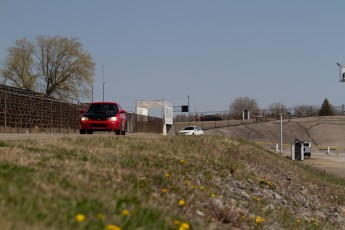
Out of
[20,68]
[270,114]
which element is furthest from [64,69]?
[270,114]

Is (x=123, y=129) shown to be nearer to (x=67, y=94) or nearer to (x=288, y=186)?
Answer: (x=288, y=186)

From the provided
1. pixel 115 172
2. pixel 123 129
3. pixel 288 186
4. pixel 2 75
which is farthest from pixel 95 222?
pixel 2 75

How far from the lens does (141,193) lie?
19.4 ft

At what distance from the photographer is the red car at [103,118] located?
21.2m

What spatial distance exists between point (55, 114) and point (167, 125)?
29.2 m

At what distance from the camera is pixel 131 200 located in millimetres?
5293

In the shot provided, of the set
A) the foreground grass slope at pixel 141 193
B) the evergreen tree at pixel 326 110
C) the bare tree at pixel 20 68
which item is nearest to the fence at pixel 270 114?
the evergreen tree at pixel 326 110

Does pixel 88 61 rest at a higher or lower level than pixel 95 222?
Answer: higher

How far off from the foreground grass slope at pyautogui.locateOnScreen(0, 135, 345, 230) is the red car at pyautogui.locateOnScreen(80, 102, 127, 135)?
9.83 meters

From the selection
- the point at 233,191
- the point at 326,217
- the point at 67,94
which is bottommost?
the point at 326,217

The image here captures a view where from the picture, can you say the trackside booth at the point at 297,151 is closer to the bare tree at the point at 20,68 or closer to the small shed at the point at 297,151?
the small shed at the point at 297,151

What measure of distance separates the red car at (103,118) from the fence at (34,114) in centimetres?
713

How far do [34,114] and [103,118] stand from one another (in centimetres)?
1154

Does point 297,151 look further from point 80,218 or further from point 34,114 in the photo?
point 80,218
